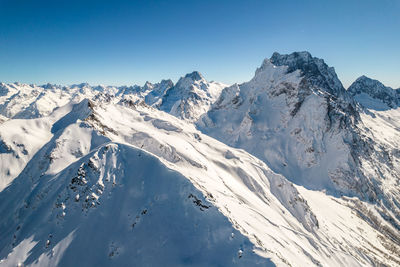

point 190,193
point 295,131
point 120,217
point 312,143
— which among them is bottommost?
point 120,217

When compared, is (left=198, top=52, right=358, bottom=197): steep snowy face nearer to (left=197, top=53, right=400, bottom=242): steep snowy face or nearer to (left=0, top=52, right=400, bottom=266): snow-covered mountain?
(left=197, top=53, right=400, bottom=242): steep snowy face

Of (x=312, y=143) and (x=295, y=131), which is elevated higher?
(x=295, y=131)

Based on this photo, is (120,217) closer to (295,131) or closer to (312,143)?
(312,143)

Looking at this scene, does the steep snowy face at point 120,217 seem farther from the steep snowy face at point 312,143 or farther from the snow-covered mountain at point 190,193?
the steep snowy face at point 312,143

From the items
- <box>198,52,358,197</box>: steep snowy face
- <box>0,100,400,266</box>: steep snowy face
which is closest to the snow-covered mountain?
<box>0,100,400,266</box>: steep snowy face

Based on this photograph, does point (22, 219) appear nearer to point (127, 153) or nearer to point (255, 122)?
point (127, 153)

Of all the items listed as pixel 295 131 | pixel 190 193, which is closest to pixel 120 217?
pixel 190 193

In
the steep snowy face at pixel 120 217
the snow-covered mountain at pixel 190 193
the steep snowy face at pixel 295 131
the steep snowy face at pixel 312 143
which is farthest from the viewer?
the steep snowy face at pixel 295 131

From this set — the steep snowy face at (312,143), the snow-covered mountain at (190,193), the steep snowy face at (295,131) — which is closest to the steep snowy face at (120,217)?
the snow-covered mountain at (190,193)

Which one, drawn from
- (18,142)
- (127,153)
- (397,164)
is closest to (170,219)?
(127,153)
